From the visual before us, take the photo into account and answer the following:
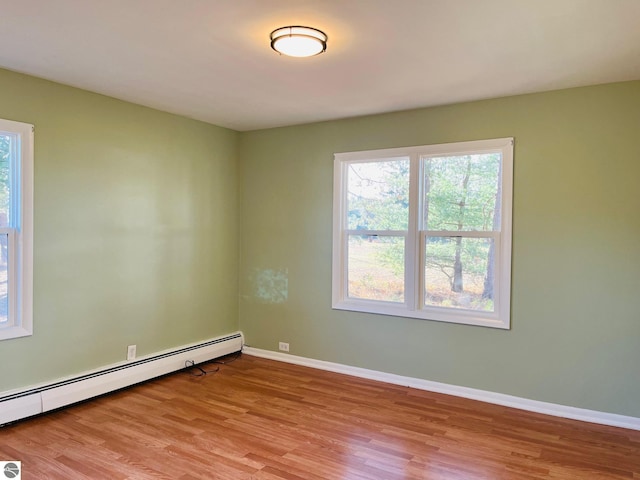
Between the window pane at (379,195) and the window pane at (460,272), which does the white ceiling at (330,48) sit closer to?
the window pane at (379,195)

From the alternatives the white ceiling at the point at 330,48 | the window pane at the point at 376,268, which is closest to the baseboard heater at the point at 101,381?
the window pane at the point at 376,268

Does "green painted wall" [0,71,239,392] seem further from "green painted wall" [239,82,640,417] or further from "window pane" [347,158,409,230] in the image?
"window pane" [347,158,409,230]

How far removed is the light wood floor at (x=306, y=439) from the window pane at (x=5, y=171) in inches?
58.0

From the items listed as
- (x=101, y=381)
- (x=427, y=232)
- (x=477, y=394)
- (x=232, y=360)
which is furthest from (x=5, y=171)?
(x=477, y=394)

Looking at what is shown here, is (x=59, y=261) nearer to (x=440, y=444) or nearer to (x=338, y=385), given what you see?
(x=338, y=385)

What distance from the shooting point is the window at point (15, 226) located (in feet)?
10.2

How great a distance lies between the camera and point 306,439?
294 cm

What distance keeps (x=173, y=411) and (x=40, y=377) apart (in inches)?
39.9

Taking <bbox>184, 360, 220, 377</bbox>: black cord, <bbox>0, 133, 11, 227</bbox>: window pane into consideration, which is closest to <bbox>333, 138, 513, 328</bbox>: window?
<bbox>184, 360, 220, 377</bbox>: black cord

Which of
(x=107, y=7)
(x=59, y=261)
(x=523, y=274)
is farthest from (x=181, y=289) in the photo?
(x=523, y=274)

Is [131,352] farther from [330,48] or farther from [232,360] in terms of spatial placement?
[330,48]

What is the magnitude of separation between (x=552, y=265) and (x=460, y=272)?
2.35 ft

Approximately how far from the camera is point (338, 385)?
13.1 ft

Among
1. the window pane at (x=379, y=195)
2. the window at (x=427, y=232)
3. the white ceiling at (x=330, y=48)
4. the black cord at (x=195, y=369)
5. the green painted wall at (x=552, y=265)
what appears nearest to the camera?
the white ceiling at (x=330, y=48)
